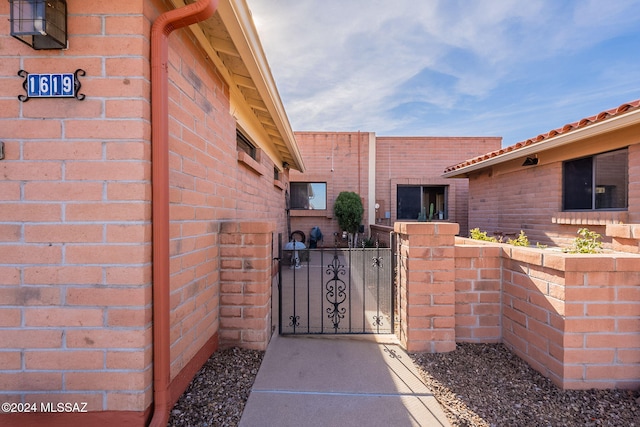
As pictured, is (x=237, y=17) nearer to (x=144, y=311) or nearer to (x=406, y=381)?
(x=144, y=311)

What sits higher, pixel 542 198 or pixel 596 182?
pixel 596 182

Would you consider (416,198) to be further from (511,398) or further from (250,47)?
(250,47)

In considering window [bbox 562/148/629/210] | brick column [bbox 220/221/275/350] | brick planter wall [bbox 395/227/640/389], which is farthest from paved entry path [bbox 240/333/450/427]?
window [bbox 562/148/629/210]

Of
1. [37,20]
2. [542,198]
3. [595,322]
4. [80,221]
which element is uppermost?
[37,20]

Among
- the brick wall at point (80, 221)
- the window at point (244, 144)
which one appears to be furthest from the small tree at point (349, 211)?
the brick wall at point (80, 221)

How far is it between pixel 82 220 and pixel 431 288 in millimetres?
2762

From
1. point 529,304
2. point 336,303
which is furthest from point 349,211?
point 529,304

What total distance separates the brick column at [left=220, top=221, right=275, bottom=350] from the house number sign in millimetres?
1533

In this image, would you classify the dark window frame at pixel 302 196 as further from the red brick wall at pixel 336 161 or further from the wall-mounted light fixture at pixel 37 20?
the wall-mounted light fixture at pixel 37 20

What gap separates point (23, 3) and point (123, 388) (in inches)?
87.3

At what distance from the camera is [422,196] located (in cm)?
1172

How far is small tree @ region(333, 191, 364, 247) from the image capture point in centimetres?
1057

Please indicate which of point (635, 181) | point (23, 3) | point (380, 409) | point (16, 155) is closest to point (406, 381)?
point (380, 409)

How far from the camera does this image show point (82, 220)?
1745 millimetres
